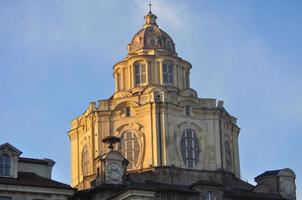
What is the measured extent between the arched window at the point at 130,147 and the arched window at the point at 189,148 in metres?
5.43

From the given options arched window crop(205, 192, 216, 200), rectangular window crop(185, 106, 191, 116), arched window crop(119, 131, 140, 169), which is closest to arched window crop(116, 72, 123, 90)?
arched window crop(119, 131, 140, 169)

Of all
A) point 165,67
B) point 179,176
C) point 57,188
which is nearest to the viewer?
point 57,188

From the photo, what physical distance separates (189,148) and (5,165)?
33.3 m

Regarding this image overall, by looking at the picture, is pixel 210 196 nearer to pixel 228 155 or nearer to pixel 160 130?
pixel 160 130

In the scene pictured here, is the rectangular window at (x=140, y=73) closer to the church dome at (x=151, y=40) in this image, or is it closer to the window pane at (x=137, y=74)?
the window pane at (x=137, y=74)

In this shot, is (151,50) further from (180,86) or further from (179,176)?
(179,176)

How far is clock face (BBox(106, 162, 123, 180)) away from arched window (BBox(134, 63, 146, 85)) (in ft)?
86.1

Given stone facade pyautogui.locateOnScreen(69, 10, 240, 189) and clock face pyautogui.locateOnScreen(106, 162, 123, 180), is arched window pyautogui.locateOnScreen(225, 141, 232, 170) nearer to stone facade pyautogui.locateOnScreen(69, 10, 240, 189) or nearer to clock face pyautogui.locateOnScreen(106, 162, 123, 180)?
stone facade pyautogui.locateOnScreen(69, 10, 240, 189)

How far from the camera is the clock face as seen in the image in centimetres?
8700

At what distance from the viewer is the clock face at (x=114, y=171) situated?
87.0m

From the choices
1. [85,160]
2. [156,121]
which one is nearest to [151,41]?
[156,121]

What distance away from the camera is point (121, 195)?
3130 inches

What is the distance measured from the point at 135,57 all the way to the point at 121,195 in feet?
120

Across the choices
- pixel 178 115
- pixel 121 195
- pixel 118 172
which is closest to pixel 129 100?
pixel 178 115
